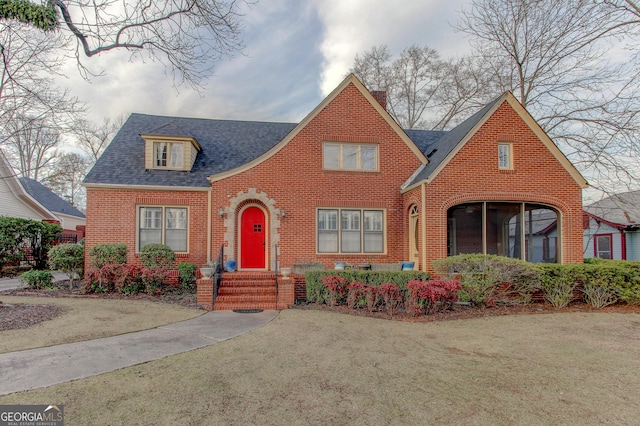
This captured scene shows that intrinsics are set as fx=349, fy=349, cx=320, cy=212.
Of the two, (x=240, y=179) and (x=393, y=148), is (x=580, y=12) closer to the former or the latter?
(x=393, y=148)

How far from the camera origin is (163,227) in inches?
470

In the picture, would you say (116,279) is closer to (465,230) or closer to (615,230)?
(465,230)

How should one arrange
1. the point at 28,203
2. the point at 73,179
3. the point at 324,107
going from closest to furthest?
1. the point at 324,107
2. the point at 28,203
3. the point at 73,179

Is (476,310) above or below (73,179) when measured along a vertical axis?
below

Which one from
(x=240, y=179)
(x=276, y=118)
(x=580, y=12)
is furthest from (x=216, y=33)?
Result: (x=580, y=12)

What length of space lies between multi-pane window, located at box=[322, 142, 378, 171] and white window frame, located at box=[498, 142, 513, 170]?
395 centimetres

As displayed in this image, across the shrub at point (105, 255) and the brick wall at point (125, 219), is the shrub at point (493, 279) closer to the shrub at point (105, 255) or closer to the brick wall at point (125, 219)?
the brick wall at point (125, 219)

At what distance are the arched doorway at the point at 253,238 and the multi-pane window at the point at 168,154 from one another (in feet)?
10.7

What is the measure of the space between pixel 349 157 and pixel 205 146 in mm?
5935

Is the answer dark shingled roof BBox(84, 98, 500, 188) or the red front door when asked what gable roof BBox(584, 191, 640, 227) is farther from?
the red front door

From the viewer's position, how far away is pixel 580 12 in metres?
13.2

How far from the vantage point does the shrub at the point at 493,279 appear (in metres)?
8.79

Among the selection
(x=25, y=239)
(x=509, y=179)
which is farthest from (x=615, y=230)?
(x=25, y=239)

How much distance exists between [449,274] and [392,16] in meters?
8.99
